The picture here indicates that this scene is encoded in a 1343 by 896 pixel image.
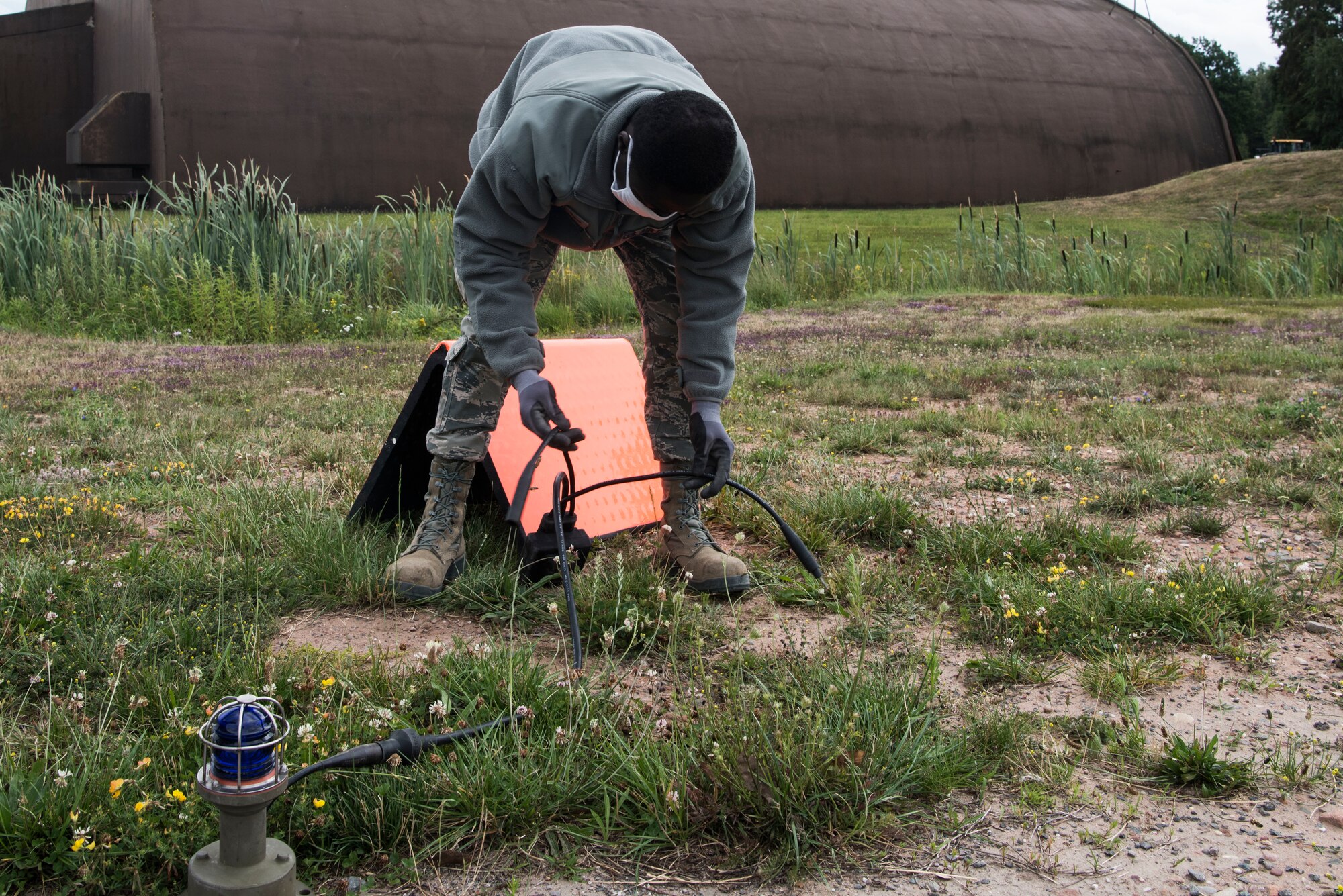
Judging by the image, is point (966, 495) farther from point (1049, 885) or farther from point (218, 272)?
point (218, 272)

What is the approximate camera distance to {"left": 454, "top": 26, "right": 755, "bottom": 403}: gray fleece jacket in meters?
2.64

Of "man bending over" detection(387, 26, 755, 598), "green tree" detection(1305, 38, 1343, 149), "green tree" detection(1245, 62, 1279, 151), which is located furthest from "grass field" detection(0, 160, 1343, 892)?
"green tree" detection(1245, 62, 1279, 151)

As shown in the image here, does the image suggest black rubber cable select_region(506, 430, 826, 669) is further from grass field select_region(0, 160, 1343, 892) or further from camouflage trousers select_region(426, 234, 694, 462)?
camouflage trousers select_region(426, 234, 694, 462)

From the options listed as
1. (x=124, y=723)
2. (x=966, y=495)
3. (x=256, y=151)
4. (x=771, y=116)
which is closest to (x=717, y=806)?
(x=124, y=723)

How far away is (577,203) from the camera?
8.98ft

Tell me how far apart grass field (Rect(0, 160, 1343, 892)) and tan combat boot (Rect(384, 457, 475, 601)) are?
0.23 feet

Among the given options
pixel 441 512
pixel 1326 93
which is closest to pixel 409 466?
pixel 441 512

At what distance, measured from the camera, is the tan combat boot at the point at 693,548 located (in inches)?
123

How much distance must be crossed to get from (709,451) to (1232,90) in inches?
2321

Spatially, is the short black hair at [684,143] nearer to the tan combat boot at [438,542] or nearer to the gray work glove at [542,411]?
the gray work glove at [542,411]

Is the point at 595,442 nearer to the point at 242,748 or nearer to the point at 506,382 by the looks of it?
the point at 506,382

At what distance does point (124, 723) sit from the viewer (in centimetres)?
212

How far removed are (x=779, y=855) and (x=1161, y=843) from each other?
72cm

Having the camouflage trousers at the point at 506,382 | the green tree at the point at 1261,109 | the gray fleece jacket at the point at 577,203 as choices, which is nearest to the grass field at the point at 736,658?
the camouflage trousers at the point at 506,382
